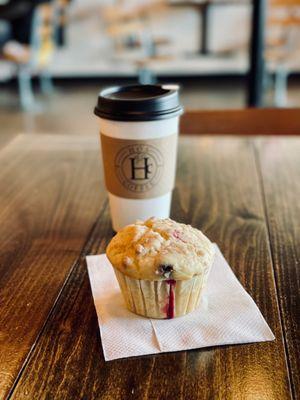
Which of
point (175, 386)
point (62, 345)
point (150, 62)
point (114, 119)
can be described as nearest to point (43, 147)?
point (114, 119)

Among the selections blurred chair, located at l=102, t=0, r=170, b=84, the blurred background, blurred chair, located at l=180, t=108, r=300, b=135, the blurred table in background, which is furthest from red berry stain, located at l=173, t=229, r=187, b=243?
the blurred table in background

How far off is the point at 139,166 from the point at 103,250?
0.15 metres

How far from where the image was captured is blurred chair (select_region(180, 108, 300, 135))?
150 centimetres

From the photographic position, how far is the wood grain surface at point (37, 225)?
61 cm

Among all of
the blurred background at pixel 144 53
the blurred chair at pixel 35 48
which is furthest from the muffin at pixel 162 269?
the blurred chair at pixel 35 48

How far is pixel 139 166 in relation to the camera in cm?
79

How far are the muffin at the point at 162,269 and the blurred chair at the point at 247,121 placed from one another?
93 centimetres

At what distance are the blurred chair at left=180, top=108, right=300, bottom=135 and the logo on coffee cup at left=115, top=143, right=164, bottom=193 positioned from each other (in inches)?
29.6

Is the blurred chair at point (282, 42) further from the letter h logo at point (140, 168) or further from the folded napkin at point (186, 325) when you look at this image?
the folded napkin at point (186, 325)

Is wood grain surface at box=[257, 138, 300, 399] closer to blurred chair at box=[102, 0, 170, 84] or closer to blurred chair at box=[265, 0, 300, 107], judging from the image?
blurred chair at box=[265, 0, 300, 107]

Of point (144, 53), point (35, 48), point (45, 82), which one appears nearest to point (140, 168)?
point (35, 48)

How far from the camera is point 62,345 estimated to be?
573 millimetres

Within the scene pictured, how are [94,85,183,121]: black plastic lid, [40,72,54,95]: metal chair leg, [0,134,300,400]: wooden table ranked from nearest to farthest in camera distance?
1. [0,134,300,400]: wooden table
2. [94,85,183,121]: black plastic lid
3. [40,72,54,95]: metal chair leg

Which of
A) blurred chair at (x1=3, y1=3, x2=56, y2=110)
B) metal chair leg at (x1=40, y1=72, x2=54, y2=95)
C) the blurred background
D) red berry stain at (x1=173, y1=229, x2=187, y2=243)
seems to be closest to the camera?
red berry stain at (x1=173, y1=229, x2=187, y2=243)
